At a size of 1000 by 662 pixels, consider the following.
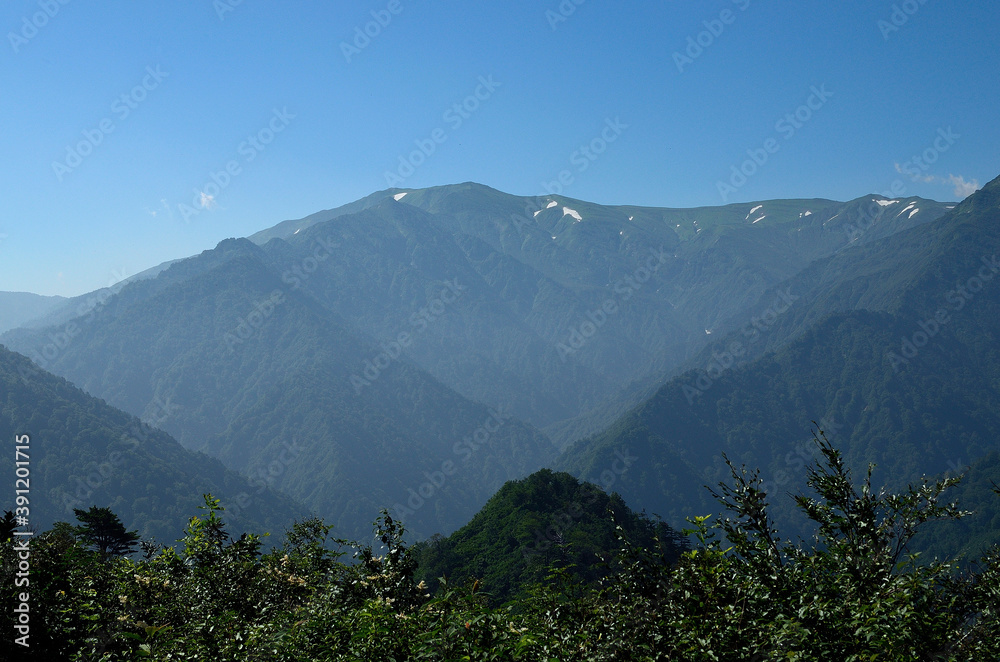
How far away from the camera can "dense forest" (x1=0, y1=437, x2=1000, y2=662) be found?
750 centimetres

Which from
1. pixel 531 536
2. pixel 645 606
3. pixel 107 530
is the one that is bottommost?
pixel 531 536

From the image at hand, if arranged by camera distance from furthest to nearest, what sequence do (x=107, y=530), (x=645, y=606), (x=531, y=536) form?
1. (x=531, y=536)
2. (x=107, y=530)
3. (x=645, y=606)

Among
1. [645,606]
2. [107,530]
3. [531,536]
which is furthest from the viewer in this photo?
[531,536]

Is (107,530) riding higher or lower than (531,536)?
higher

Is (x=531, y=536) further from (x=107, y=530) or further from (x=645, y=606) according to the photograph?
(x=645, y=606)

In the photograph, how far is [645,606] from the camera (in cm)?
843

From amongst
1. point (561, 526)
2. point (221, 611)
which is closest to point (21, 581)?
point (221, 611)

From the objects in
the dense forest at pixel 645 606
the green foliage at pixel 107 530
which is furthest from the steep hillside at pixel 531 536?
the dense forest at pixel 645 606

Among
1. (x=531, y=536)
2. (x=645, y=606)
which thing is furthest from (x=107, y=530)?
(x=531, y=536)

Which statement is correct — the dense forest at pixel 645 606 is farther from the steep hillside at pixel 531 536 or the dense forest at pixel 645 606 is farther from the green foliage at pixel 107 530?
the steep hillside at pixel 531 536

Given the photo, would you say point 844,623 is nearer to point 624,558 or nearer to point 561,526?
point 624,558

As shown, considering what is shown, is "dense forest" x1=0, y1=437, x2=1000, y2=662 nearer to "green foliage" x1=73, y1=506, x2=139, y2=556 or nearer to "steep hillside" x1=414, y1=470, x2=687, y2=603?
"green foliage" x1=73, y1=506, x2=139, y2=556

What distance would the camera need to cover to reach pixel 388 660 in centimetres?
859

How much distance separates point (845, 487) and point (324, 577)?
38.5 feet
